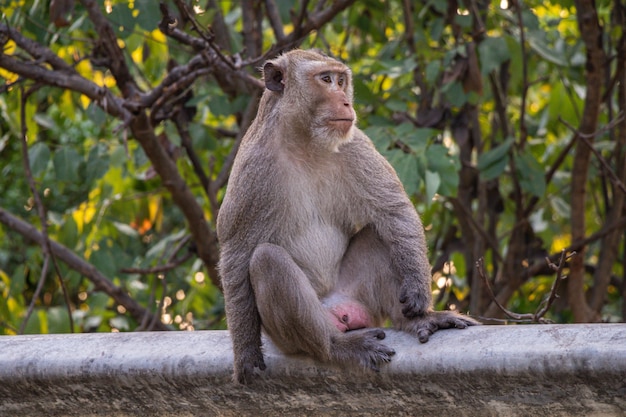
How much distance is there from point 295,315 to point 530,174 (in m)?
2.66

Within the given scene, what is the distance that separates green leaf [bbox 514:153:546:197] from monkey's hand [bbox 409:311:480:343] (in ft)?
7.37

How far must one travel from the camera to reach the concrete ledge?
305 centimetres

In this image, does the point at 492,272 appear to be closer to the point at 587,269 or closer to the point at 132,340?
the point at 587,269

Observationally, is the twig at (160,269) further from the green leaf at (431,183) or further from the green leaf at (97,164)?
the green leaf at (431,183)

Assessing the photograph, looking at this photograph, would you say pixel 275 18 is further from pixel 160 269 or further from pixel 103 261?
pixel 103 261

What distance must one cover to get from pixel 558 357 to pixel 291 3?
11.1 ft

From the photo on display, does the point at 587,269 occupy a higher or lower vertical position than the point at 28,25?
lower

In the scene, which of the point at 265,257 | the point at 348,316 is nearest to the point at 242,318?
the point at 265,257

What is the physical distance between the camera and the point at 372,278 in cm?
430

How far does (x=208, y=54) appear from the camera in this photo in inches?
196

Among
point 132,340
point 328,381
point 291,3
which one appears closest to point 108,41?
point 291,3

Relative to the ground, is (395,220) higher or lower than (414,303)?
higher

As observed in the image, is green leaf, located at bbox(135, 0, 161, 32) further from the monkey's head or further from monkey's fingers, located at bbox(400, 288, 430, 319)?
monkey's fingers, located at bbox(400, 288, 430, 319)

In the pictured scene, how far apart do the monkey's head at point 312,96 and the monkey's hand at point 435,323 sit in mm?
945
